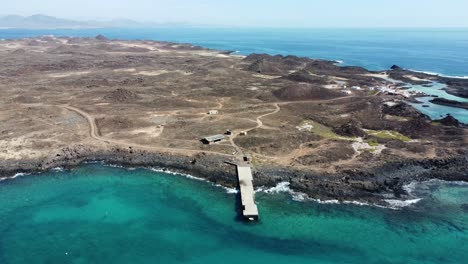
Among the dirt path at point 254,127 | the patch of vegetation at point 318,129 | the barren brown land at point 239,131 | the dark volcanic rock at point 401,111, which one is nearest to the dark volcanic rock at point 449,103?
the barren brown land at point 239,131

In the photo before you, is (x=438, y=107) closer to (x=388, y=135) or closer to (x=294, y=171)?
(x=388, y=135)

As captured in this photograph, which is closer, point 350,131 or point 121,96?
point 350,131

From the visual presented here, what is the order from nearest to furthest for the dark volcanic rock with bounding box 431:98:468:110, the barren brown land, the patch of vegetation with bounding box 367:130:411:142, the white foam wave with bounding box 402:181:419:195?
the white foam wave with bounding box 402:181:419:195, the barren brown land, the patch of vegetation with bounding box 367:130:411:142, the dark volcanic rock with bounding box 431:98:468:110

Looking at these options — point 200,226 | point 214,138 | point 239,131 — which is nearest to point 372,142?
point 239,131

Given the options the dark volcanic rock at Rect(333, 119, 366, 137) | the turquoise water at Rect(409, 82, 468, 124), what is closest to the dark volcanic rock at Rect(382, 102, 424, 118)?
the turquoise water at Rect(409, 82, 468, 124)

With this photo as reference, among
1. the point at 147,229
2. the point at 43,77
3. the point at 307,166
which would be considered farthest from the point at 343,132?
the point at 43,77

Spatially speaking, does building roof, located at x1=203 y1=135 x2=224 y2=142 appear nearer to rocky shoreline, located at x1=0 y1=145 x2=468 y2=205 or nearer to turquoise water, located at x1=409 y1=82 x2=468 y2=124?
rocky shoreline, located at x1=0 y1=145 x2=468 y2=205

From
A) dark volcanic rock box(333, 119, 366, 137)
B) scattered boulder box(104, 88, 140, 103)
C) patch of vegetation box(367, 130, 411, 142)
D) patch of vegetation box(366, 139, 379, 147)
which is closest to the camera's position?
patch of vegetation box(366, 139, 379, 147)
